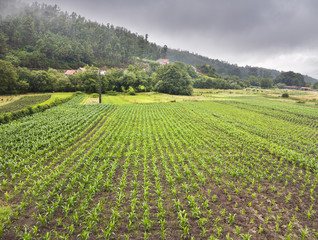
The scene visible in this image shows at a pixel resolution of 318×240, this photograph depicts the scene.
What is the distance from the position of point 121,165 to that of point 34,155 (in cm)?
621

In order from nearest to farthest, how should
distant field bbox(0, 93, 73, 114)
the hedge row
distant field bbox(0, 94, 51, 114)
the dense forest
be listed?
the hedge row, distant field bbox(0, 94, 51, 114), distant field bbox(0, 93, 73, 114), the dense forest

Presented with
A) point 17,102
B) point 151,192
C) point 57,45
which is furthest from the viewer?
point 57,45

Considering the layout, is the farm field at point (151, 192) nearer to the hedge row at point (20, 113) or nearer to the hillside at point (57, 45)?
the hedge row at point (20, 113)

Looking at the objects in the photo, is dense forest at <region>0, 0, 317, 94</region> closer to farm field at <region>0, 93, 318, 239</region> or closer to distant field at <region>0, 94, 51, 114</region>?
distant field at <region>0, 94, 51, 114</region>

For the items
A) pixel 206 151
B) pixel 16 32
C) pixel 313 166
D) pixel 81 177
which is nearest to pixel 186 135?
pixel 206 151

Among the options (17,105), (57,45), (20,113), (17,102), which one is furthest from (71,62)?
(20,113)

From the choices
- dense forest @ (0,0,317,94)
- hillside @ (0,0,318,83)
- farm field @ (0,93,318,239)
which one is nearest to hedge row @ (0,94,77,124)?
farm field @ (0,93,318,239)

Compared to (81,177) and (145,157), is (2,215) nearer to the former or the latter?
(81,177)

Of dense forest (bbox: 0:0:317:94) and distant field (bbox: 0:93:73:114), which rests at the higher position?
dense forest (bbox: 0:0:317:94)

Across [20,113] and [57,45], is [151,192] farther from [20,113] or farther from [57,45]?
[57,45]

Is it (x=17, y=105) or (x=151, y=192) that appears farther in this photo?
(x=17, y=105)

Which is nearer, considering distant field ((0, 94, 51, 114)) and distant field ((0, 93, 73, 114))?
distant field ((0, 94, 51, 114))

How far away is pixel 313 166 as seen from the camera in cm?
1168

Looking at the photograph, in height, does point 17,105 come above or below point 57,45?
below
